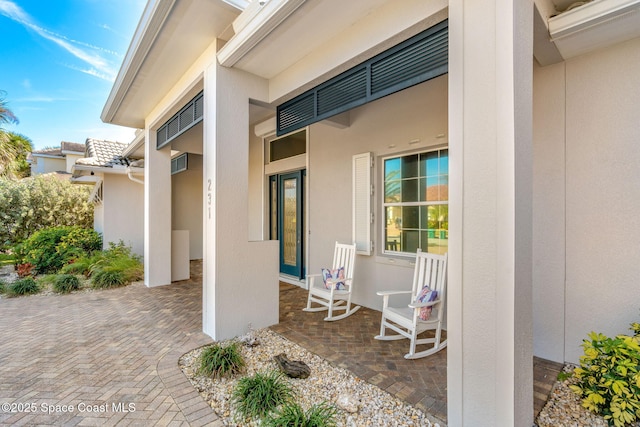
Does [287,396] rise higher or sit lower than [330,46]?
lower

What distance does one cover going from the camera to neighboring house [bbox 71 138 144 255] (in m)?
8.88

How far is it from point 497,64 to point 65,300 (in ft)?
25.2

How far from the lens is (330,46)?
10.6 feet

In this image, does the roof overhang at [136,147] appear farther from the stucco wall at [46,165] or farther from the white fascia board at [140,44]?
the stucco wall at [46,165]

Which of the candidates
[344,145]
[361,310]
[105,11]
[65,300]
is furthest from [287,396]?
[105,11]

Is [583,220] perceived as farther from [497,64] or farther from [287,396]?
[287,396]

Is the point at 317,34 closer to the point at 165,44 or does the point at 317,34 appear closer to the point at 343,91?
the point at 343,91

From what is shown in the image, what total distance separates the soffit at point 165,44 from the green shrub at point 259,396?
383 cm

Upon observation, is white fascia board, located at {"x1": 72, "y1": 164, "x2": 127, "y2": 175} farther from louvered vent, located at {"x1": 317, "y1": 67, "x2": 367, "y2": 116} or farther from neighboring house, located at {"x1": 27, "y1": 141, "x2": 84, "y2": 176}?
neighboring house, located at {"x1": 27, "y1": 141, "x2": 84, "y2": 176}

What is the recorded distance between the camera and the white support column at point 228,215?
12.4 ft

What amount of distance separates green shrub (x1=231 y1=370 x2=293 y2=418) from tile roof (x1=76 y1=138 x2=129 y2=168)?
29.4ft

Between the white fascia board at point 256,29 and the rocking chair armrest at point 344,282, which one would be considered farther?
the rocking chair armrest at point 344,282

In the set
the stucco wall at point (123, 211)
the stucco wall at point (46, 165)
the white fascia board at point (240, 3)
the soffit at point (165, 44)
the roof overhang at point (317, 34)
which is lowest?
the stucco wall at point (123, 211)

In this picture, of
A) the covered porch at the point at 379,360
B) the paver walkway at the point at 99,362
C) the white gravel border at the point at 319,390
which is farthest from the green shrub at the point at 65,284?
the covered porch at the point at 379,360
